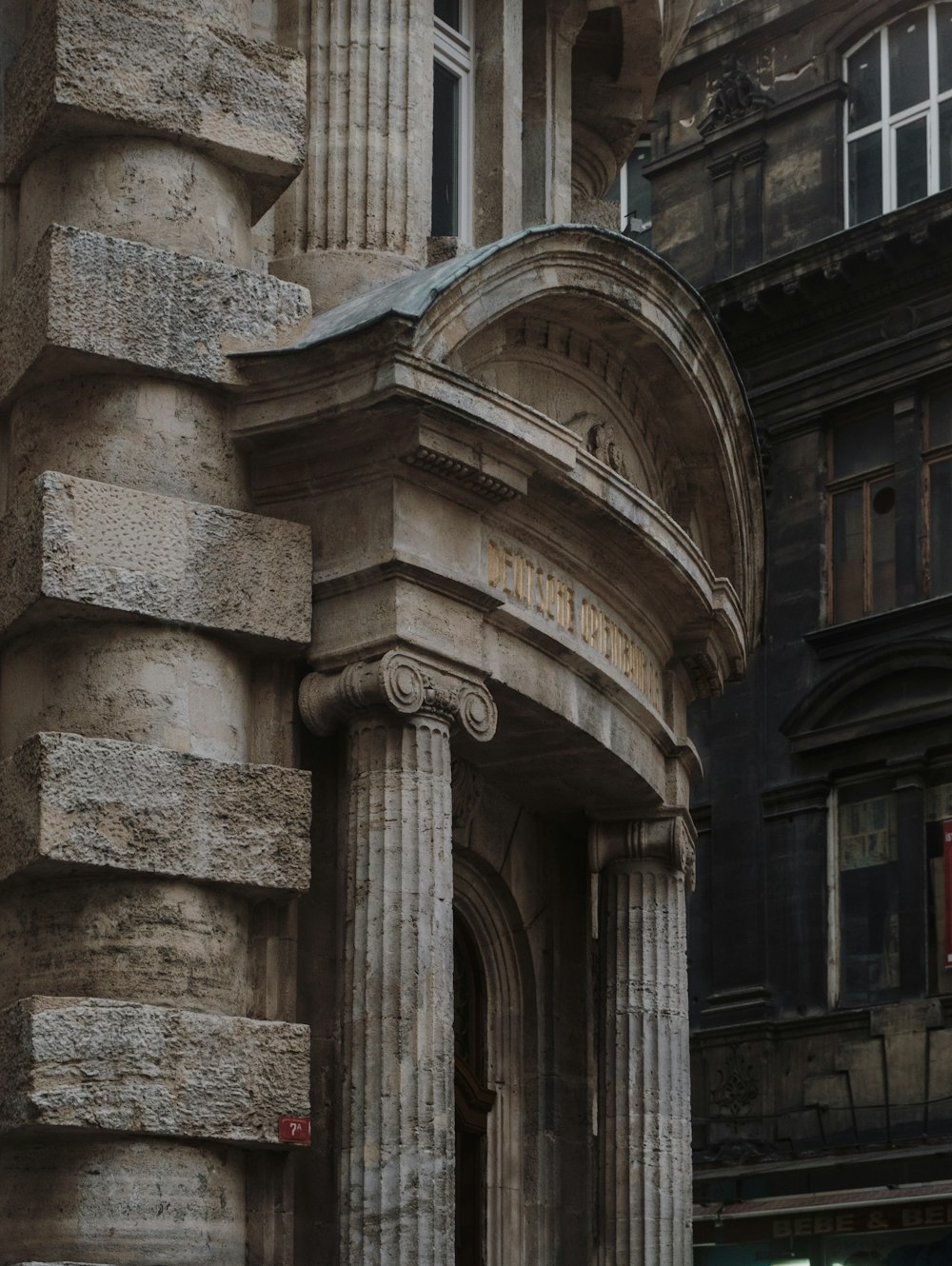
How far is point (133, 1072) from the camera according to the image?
38.9ft

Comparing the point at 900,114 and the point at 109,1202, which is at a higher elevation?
the point at 900,114

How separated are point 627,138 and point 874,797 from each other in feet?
43.7

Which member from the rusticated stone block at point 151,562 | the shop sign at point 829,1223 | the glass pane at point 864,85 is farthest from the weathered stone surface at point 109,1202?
the glass pane at point 864,85

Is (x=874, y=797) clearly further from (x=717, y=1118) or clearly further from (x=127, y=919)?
(x=127, y=919)

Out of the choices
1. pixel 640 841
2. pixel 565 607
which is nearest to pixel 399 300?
pixel 565 607

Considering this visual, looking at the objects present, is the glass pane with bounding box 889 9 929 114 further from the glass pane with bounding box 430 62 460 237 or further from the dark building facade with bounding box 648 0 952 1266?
the glass pane with bounding box 430 62 460 237

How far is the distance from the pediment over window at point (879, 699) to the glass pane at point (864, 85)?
7.00m

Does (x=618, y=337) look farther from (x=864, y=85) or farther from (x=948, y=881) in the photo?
(x=864, y=85)

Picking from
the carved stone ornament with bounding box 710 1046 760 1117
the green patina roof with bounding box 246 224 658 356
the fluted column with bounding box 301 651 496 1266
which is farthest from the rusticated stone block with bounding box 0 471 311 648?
the carved stone ornament with bounding box 710 1046 760 1117

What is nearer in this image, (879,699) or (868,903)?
(868,903)

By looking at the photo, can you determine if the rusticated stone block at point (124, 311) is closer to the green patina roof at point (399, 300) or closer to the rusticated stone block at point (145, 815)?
the green patina roof at point (399, 300)

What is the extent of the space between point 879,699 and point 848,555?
206 centimetres

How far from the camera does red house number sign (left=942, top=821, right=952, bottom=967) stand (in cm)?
2939

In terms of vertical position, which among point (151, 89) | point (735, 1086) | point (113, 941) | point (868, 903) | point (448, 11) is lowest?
point (735, 1086)
